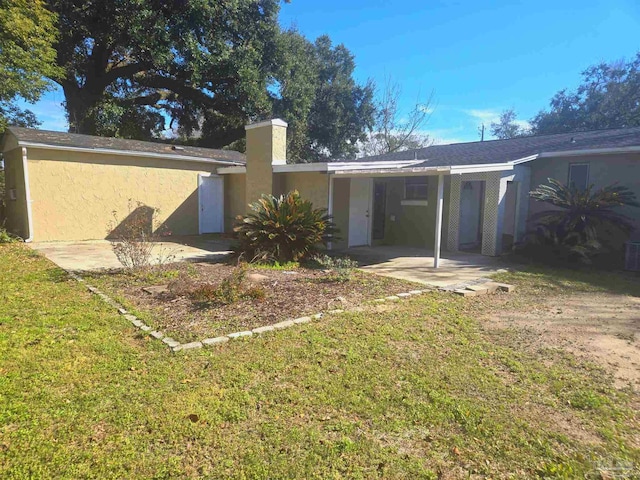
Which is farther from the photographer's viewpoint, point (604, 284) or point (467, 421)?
point (604, 284)

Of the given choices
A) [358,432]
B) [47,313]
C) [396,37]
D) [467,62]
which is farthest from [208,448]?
[467,62]

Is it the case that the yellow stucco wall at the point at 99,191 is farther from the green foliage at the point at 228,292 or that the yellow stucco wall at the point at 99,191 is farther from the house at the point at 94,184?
the green foliage at the point at 228,292

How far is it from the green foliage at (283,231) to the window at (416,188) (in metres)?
4.14

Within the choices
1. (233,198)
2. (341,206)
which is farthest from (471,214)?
(233,198)

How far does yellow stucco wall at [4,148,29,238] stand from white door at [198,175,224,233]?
210 inches

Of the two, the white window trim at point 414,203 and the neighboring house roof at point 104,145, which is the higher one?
the neighboring house roof at point 104,145

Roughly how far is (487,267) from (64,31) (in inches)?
764

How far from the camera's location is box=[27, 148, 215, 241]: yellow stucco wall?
11641 mm

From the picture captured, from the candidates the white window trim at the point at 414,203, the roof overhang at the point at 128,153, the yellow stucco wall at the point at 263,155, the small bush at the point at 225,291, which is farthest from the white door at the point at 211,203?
the small bush at the point at 225,291

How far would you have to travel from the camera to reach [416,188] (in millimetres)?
11914

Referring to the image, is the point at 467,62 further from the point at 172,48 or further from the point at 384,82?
the point at 172,48

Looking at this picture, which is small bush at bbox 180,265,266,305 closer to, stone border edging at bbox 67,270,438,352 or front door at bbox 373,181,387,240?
stone border edging at bbox 67,270,438,352

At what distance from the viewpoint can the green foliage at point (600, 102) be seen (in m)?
26.0

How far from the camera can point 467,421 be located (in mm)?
2809
